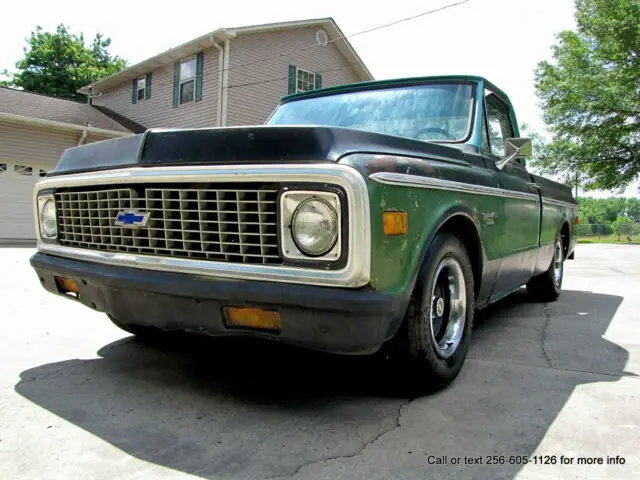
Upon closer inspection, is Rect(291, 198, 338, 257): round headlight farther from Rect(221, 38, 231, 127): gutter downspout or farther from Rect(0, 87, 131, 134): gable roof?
Rect(0, 87, 131, 134): gable roof

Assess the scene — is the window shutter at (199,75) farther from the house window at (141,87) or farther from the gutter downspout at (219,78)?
the house window at (141,87)

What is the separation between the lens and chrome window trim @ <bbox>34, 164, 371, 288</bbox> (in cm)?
201

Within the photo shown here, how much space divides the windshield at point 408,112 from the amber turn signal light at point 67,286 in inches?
75.5

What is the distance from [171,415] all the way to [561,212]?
175 inches

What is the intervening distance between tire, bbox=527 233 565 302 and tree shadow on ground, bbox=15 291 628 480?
67.6 inches

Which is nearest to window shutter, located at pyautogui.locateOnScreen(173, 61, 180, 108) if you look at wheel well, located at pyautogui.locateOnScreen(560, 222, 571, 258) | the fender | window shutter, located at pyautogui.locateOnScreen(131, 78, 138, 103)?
window shutter, located at pyautogui.locateOnScreen(131, 78, 138, 103)

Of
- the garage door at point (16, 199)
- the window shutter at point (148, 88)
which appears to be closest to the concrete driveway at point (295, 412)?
the garage door at point (16, 199)

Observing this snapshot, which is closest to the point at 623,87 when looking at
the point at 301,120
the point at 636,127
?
the point at 636,127

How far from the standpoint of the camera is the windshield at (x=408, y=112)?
3.41m

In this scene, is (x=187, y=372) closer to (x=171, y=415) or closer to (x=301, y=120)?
(x=171, y=415)

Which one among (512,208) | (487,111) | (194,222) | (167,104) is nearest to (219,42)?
(167,104)

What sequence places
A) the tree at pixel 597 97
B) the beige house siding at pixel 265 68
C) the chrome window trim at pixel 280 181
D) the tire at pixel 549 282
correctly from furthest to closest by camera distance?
the tree at pixel 597 97 < the beige house siding at pixel 265 68 < the tire at pixel 549 282 < the chrome window trim at pixel 280 181

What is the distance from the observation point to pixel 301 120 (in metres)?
3.89

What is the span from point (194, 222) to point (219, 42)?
13397 millimetres
